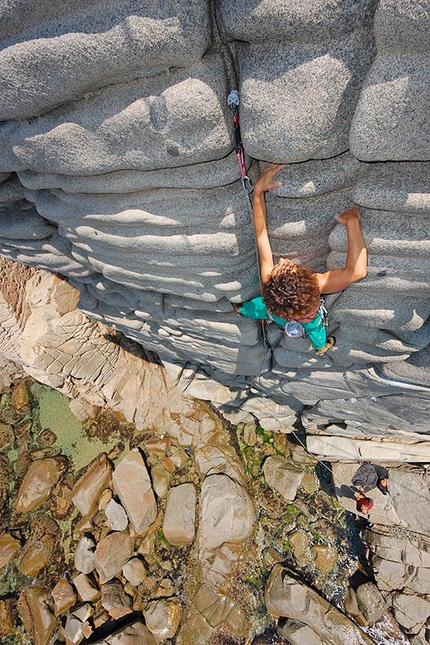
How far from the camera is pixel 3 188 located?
3656mm

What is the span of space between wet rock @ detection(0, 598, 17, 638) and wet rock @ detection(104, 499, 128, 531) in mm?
2102

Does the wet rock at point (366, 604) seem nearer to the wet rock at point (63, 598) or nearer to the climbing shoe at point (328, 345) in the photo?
the wet rock at point (63, 598)

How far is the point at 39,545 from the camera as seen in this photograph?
6652 millimetres

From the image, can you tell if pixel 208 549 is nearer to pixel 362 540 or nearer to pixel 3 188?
pixel 362 540

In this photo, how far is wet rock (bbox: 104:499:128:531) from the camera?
6.47m

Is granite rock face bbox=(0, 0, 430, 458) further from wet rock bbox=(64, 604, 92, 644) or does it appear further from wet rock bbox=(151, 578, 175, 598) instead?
wet rock bbox=(64, 604, 92, 644)

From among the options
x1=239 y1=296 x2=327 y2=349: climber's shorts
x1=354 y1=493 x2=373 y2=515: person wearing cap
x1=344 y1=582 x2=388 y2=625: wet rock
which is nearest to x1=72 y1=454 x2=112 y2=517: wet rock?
x1=354 y1=493 x2=373 y2=515: person wearing cap

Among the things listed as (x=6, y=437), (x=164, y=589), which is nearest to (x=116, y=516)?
(x=164, y=589)

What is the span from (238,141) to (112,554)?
6.56 metres

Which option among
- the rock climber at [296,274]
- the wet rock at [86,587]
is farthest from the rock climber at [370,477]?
the wet rock at [86,587]

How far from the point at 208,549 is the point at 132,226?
18.0 feet

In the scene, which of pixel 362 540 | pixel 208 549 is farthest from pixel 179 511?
pixel 362 540

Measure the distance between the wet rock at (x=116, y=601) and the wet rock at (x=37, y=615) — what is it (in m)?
0.95

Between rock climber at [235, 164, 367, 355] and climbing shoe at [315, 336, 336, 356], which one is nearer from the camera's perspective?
rock climber at [235, 164, 367, 355]
